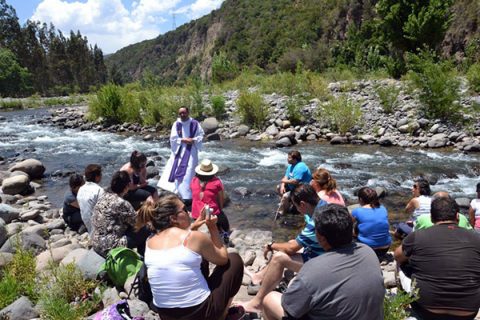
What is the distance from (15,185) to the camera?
9469 mm

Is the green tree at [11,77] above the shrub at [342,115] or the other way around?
above

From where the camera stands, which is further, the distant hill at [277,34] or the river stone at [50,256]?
the distant hill at [277,34]

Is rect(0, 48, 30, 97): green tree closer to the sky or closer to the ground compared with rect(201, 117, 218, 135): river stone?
closer to the sky

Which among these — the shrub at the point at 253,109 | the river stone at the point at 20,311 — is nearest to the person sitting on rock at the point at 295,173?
the river stone at the point at 20,311

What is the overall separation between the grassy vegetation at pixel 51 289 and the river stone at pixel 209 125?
41.2 ft

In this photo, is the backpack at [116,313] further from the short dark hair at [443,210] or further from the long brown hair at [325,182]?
the long brown hair at [325,182]

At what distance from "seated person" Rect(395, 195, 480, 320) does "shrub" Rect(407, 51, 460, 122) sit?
11.8 m

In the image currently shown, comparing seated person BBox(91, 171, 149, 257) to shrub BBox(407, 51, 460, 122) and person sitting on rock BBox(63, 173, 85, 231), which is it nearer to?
person sitting on rock BBox(63, 173, 85, 231)

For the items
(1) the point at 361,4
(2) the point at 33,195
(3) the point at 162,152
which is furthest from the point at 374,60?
(2) the point at 33,195

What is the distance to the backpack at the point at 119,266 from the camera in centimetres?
415

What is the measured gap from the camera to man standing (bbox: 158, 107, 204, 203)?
673cm

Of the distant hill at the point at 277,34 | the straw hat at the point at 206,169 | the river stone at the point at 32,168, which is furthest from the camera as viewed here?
the distant hill at the point at 277,34

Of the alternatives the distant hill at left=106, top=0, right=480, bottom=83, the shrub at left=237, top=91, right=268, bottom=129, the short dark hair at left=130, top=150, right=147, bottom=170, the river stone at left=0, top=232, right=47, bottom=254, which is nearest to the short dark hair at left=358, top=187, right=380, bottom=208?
the short dark hair at left=130, top=150, right=147, bottom=170

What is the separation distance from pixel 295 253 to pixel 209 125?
43.8 ft
